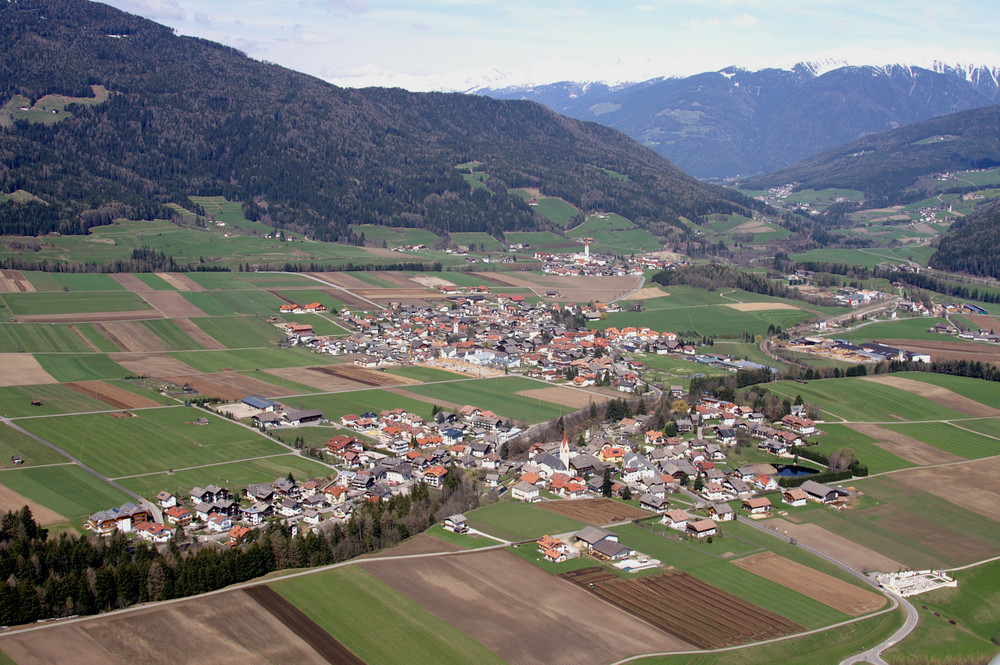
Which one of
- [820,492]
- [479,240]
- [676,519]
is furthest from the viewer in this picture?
[479,240]

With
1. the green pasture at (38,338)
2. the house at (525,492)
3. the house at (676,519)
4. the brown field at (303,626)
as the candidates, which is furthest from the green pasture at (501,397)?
the green pasture at (38,338)

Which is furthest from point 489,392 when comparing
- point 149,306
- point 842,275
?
point 842,275

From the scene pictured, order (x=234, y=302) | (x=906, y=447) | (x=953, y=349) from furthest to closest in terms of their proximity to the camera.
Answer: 1. (x=234, y=302)
2. (x=953, y=349)
3. (x=906, y=447)

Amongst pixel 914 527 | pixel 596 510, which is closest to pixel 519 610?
pixel 596 510

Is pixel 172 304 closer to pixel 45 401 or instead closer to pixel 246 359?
pixel 246 359

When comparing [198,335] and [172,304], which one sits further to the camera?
[172,304]
